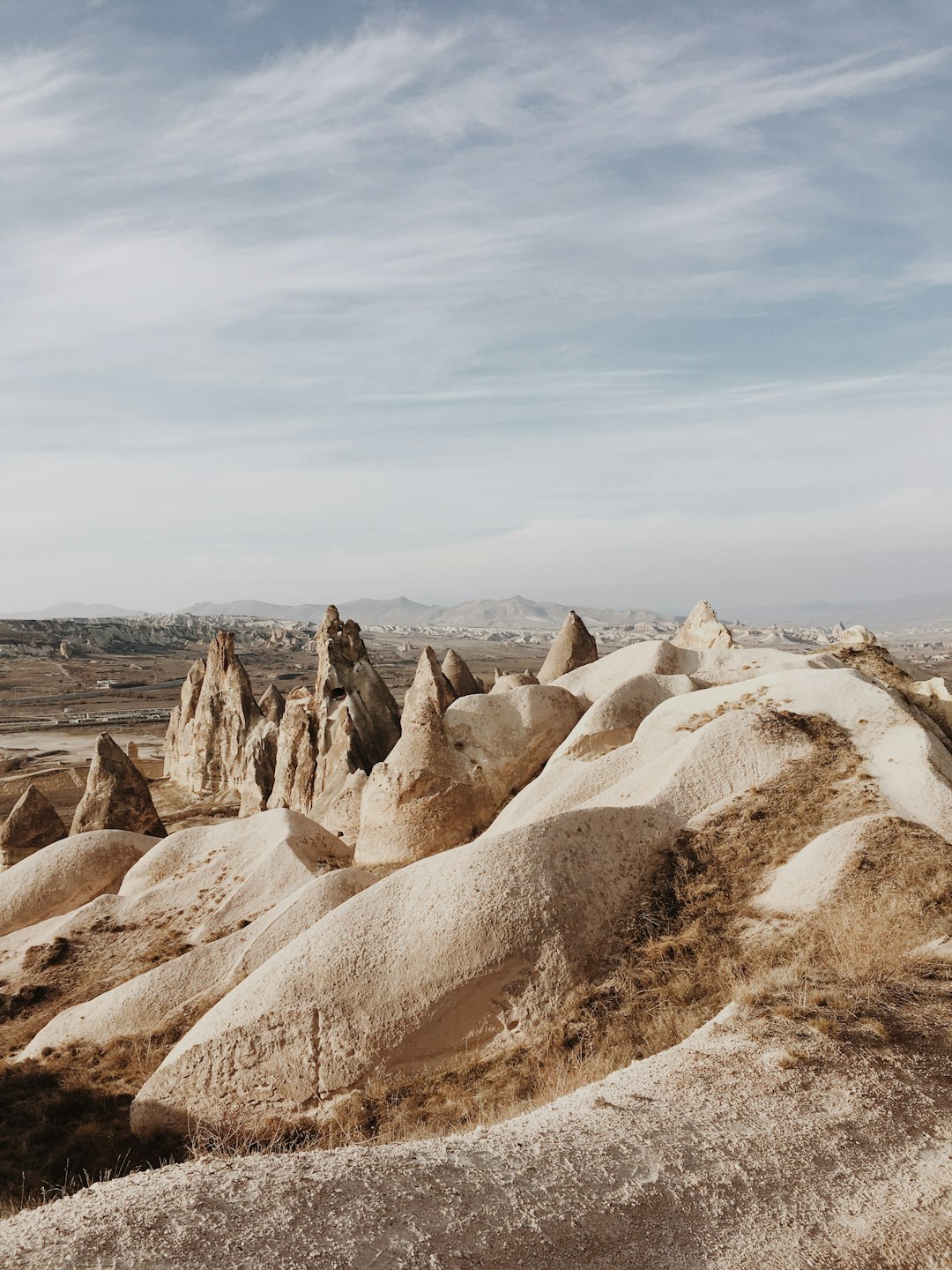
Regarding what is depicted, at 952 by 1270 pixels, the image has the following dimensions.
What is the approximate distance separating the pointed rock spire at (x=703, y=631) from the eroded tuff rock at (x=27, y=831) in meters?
19.5

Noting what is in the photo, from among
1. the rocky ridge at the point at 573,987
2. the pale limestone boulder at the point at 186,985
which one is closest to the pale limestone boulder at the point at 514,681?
the rocky ridge at the point at 573,987

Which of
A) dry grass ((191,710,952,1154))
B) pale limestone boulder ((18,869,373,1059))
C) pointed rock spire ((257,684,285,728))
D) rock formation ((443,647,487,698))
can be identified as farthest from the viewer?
pointed rock spire ((257,684,285,728))

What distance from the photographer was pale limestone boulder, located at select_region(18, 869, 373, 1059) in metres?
13.7

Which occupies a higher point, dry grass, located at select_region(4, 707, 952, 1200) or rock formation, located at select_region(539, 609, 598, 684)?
rock formation, located at select_region(539, 609, 598, 684)

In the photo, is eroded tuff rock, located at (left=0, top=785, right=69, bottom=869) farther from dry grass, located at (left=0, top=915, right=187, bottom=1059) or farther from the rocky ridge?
dry grass, located at (left=0, top=915, right=187, bottom=1059)

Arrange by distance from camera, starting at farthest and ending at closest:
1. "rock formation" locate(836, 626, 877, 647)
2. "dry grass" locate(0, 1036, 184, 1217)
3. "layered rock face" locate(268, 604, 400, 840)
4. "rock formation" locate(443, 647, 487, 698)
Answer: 1. "rock formation" locate(443, 647, 487, 698)
2. "layered rock face" locate(268, 604, 400, 840)
3. "rock formation" locate(836, 626, 877, 647)
4. "dry grass" locate(0, 1036, 184, 1217)

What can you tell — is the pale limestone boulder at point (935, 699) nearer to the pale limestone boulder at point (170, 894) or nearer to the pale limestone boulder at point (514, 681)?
the pale limestone boulder at point (514, 681)

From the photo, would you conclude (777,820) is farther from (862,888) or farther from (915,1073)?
(915,1073)

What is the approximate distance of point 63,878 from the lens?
1998 centimetres

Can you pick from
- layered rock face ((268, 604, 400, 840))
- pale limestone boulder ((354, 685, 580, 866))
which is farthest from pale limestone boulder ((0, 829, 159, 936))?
pale limestone boulder ((354, 685, 580, 866))

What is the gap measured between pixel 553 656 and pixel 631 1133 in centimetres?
2359

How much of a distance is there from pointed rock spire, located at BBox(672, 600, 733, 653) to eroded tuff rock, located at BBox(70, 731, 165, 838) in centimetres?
1721

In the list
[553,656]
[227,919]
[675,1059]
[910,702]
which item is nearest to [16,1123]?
[227,919]

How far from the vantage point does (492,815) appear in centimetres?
2031
